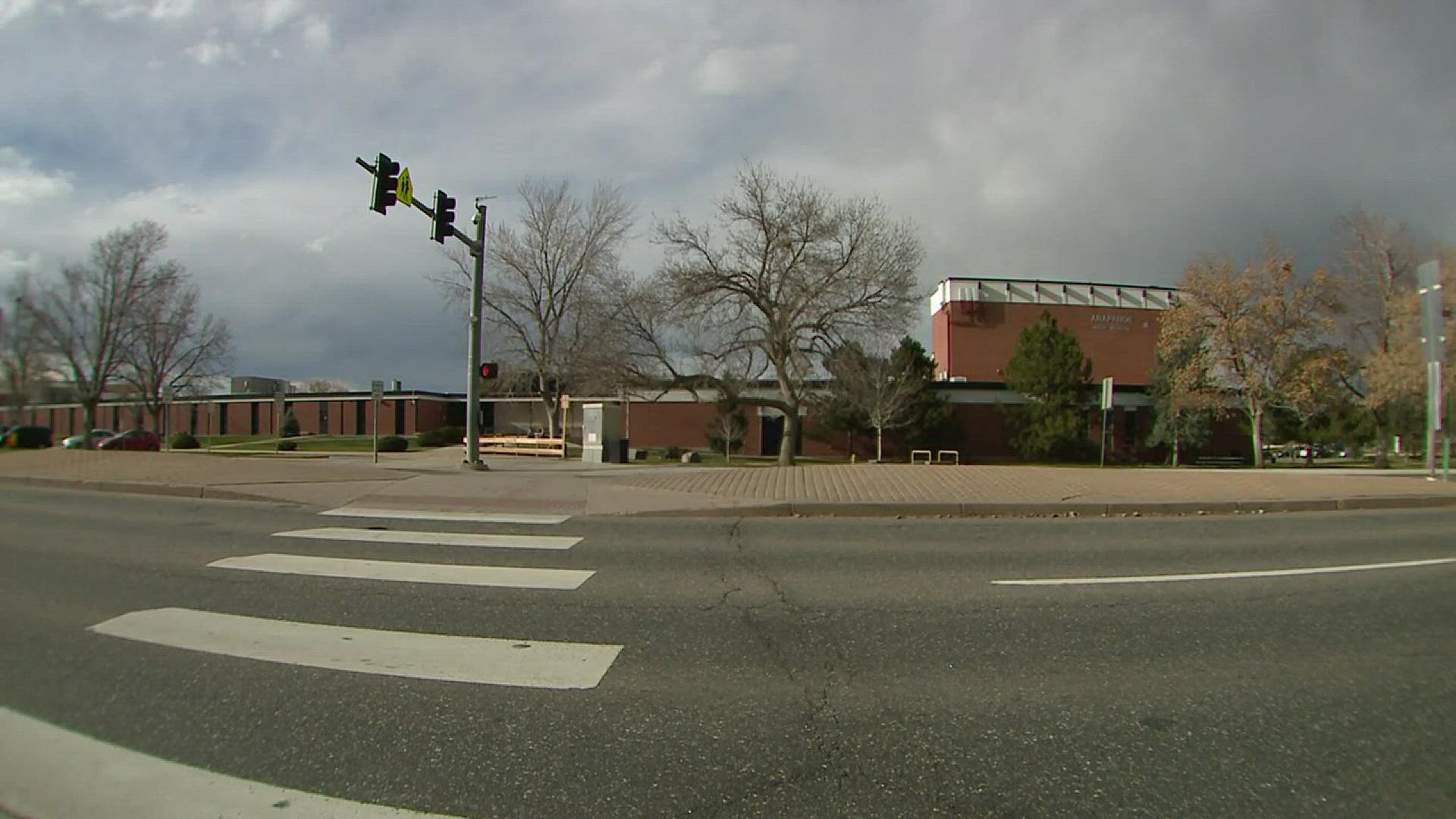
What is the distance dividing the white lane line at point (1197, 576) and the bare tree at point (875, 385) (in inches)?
869

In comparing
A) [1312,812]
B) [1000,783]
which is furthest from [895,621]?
[1312,812]

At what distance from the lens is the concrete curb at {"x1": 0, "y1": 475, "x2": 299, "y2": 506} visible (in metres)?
12.7

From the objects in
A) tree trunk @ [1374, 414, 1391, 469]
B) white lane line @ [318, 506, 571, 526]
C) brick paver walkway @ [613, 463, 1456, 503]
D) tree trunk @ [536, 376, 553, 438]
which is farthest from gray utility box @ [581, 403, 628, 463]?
tree trunk @ [1374, 414, 1391, 469]

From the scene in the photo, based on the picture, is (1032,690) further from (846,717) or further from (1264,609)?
(1264,609)

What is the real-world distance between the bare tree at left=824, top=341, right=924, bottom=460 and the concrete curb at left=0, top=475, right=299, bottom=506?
70.1 ft

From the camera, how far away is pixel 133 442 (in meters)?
39.0

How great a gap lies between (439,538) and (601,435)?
15754 mm

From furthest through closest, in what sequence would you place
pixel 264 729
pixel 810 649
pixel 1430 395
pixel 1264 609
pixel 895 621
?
pixel 1430 395, pixel 1264 609, pixel 895 621, pixel 810 649, pixel 264 729

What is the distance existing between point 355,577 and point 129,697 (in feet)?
8.61

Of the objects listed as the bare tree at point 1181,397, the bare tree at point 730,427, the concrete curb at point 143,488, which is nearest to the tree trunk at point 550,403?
the bare tree at point 730,427

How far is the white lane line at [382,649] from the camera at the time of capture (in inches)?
163

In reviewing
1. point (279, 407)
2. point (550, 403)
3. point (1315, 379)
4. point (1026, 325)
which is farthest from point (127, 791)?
point (1026, 325)

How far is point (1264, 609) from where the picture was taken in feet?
18.4

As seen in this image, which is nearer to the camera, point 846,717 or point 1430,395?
point 846,717
